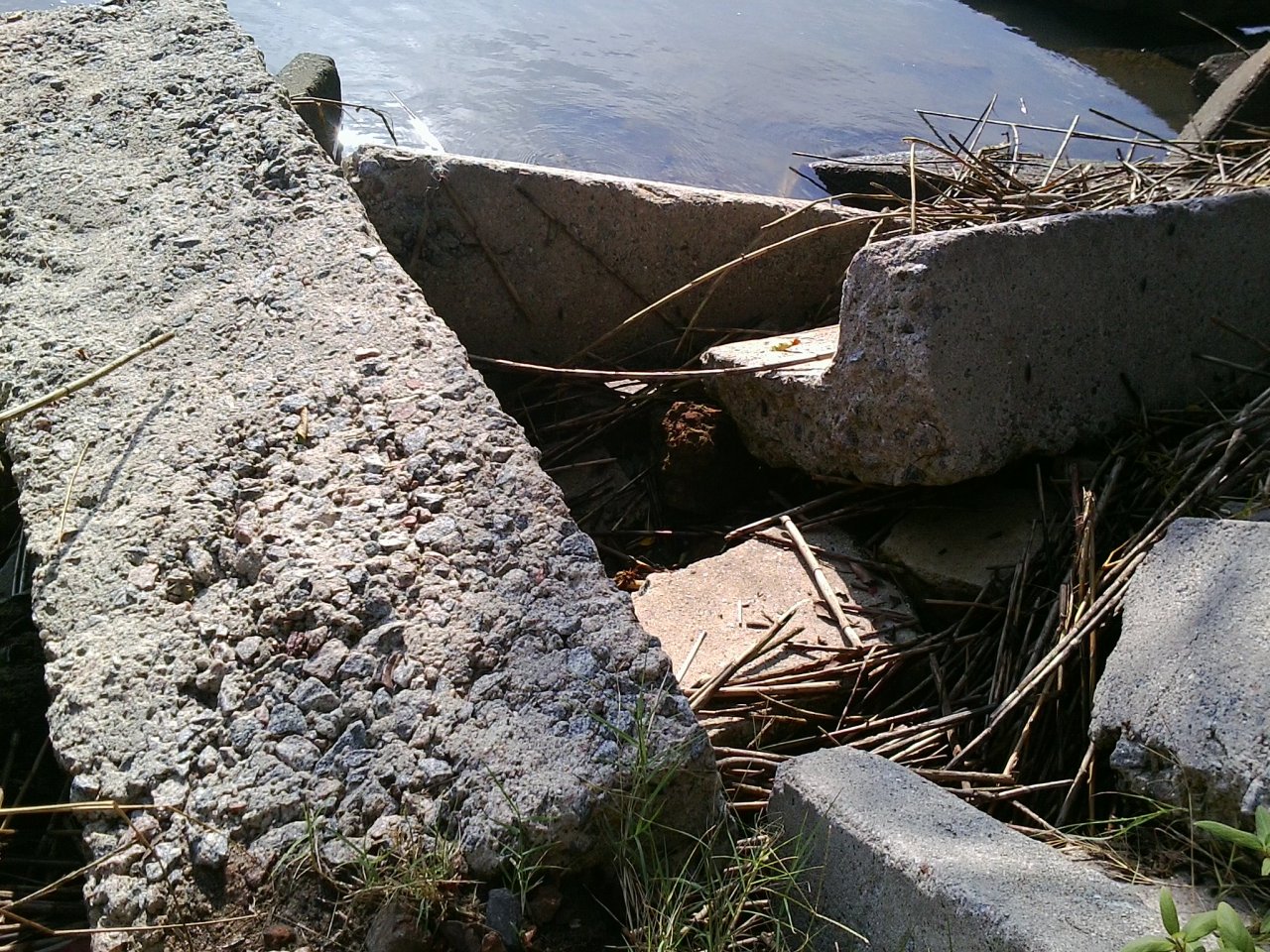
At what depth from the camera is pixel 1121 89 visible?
841 cm

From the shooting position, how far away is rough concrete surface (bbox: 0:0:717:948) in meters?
1.72

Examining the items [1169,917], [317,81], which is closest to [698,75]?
[317,81]

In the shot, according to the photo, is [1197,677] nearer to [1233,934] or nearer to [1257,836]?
[1257,836]

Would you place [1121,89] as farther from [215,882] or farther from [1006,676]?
[215,882]

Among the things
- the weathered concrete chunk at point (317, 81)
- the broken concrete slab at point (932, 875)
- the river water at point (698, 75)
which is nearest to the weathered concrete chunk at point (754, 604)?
the broken concrete slab at point (932, 875)

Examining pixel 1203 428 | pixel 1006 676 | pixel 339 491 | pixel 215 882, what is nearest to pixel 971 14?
pixel 1203 428

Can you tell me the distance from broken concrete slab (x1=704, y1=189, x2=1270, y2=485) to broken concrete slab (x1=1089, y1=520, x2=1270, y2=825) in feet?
1.87

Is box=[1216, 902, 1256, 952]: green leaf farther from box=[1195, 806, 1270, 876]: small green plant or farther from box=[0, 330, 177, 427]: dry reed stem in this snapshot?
box=[0, 330, 177, 427]: dry reed stem

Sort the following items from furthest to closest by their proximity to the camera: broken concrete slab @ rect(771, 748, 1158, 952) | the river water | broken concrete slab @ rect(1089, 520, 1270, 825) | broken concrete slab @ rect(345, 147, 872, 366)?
the river water < broken concrete slab @ rect(345, 147, 872, 366) < broken concrete slab @ rect(1089, 520, 1270, 825) < broken concrete slab @ rect(771, 748, 1158, 952)

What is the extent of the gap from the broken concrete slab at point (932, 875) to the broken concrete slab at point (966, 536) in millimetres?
871

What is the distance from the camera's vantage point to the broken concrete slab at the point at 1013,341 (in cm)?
267

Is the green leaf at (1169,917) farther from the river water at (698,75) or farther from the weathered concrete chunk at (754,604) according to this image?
the river water at (698,75)

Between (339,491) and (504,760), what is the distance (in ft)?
2.11

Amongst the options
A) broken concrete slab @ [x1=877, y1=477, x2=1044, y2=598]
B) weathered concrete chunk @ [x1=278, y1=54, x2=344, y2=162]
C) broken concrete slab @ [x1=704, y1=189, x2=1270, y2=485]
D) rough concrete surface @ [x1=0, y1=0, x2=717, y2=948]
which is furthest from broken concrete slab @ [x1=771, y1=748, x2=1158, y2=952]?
weathered concrete chunk @ [x1=278, y1=54, x2=344, y2=162]
